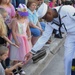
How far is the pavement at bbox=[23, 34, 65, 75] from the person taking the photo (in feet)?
23.9

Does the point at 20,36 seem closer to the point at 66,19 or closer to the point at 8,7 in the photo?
the point at 8,7

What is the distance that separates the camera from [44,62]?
27.3 feet

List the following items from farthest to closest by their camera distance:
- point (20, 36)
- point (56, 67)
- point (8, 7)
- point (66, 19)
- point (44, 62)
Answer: point (44, 62) → point (56, 67) → point (8, 7) → point (20, 36) → point (66, 19)

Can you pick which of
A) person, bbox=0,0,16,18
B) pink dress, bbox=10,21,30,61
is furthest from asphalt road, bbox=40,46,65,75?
person, bbox=0,0,16,18

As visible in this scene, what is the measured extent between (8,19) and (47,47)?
304 centimetres

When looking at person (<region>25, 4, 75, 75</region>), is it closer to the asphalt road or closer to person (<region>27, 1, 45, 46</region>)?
the asphalt road

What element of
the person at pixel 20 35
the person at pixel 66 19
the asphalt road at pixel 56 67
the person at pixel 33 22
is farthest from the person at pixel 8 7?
the person at pixel 66 19

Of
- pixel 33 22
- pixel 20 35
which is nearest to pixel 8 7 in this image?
pixel 20 35

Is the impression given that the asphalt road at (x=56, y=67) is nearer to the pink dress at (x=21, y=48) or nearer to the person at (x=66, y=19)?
the pink dress at (x=21, y=48)

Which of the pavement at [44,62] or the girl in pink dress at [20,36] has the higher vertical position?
the girl in pink dress at [20,36]

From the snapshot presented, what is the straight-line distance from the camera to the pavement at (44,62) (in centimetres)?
727

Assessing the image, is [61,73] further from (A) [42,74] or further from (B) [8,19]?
(B) [8,19]

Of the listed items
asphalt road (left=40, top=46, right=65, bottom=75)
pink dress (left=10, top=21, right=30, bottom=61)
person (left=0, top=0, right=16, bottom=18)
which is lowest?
asphalt road (left=40, top=46, right=65, bottom=75)

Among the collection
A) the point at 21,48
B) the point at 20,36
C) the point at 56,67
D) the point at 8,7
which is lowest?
the point at 56,67
